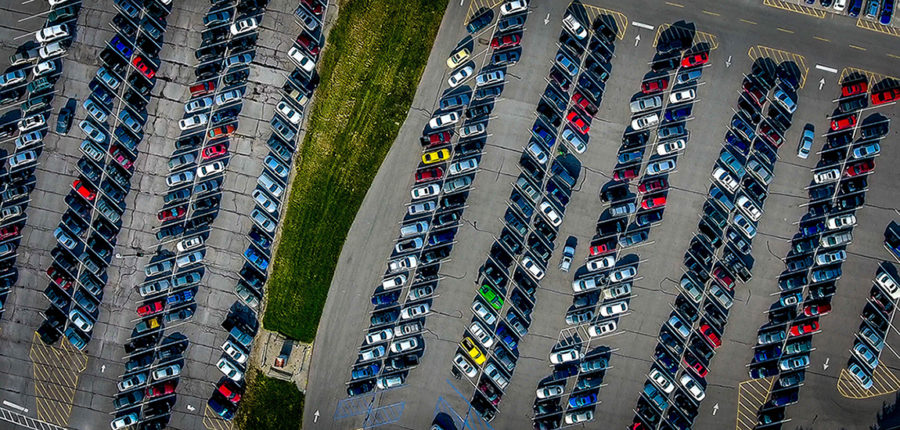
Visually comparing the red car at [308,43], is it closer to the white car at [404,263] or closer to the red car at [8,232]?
the white car at [404,263]

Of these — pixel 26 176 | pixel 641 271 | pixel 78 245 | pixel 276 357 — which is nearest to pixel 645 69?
pixel 641 271

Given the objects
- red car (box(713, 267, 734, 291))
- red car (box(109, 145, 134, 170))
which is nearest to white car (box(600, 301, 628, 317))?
red car (box(713, 267, 734, 291))

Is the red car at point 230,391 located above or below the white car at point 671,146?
below

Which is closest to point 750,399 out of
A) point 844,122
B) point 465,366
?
point 465,366

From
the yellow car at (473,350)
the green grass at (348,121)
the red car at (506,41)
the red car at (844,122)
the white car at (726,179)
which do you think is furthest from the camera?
the green grass at (348,121)

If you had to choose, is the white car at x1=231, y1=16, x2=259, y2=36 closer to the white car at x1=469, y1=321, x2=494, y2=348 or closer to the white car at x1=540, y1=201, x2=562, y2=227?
the white car at x1=540, y1=201, x2=562, y2=227

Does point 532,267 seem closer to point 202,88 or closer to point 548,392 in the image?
point 548,392

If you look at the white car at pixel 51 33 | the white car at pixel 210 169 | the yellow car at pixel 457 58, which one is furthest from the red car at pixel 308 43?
the white car at pixel 51 33

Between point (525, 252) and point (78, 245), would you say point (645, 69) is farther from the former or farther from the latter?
point (78, 245)
